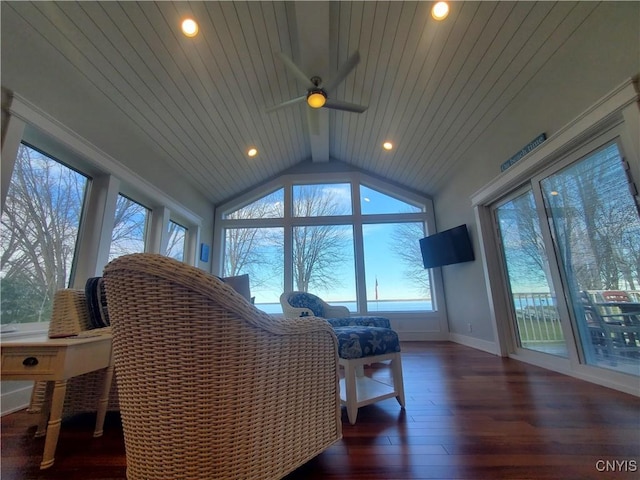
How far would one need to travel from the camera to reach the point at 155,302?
82 centimetres

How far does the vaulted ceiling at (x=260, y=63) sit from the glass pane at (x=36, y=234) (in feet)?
1.71

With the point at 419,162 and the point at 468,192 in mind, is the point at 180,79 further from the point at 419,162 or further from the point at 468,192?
the point at 468,192

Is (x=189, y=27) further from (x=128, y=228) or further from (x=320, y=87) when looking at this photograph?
(x=128, y=228)

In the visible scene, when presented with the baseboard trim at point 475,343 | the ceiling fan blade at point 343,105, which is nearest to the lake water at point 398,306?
the baseboard trim at point 475,343

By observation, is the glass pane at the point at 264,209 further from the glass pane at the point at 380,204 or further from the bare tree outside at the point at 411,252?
the bare tree outside at the point at 411,252

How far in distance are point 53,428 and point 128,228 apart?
2410mm

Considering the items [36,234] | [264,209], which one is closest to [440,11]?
[36,234]

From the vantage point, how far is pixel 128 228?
3.15 meters

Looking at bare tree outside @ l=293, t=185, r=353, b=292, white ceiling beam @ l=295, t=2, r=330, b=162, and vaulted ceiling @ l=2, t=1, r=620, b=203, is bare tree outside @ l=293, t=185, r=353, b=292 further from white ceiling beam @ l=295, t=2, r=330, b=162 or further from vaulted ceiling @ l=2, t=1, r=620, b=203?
white ceiling beam @ l=295, t=2, r=330, b=162

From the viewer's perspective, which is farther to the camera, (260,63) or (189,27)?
(260,63)

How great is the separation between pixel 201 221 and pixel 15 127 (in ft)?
9.41

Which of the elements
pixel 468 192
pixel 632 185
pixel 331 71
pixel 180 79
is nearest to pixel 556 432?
pixel 632 185

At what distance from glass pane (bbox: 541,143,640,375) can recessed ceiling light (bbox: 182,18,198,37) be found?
139 inches

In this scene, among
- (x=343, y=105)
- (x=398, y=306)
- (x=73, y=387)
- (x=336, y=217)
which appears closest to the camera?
(x=73, y=387)
